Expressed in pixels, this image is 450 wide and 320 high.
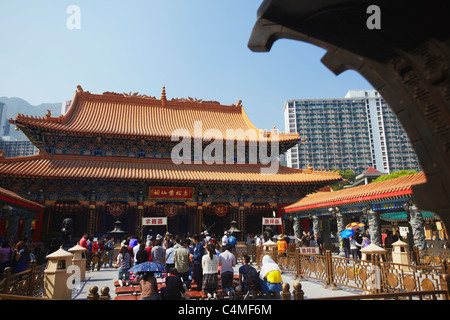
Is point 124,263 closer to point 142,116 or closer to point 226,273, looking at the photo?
point 226,273

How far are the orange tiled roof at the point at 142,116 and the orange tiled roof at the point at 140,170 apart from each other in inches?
71.4

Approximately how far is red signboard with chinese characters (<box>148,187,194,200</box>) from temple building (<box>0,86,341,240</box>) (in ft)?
0.20

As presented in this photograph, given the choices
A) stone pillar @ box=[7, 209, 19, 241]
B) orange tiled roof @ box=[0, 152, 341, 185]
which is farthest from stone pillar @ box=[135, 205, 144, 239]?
stone pillar @ box=[7, 209, 19, 241]

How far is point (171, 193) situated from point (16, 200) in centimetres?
Result: 802

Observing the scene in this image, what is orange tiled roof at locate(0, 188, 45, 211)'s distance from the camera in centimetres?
1208

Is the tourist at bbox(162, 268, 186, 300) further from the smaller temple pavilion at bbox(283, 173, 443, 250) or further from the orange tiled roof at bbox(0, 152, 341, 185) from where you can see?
the orange tiled roof at bbox(0, 152, 341, 185)

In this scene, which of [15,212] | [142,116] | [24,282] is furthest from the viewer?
[142,116]

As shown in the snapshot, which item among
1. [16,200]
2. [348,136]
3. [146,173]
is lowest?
[16,200]

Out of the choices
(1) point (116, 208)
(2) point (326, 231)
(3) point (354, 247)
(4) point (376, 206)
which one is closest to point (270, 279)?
(3) point (354, 247)

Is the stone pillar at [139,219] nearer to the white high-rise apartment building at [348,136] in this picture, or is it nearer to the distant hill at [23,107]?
the white high-rise apartment building at [348,136]

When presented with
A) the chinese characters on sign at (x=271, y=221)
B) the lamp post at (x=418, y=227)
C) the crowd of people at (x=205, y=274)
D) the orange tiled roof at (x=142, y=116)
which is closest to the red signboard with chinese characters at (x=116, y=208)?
the orange tiled roof at (x=142, y=116)

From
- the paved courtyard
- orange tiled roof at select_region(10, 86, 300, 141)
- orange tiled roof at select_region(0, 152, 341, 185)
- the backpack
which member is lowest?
the paved courtyard

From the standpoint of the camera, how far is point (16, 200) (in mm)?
13062

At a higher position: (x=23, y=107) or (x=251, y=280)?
(x=23, y=107)
